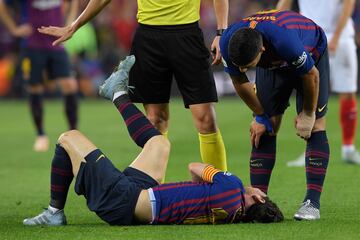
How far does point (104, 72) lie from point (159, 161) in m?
16.2

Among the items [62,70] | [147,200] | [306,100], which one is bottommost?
[62,70]

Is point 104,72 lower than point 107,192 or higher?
lower

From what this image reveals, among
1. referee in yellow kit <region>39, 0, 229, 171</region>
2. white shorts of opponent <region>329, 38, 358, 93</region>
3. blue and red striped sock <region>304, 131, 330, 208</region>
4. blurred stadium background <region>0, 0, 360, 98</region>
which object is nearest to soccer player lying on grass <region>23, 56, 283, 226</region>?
blue and red striped sock <region>304, 131, 330, 208</region>

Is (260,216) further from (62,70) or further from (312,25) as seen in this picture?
(62,70)

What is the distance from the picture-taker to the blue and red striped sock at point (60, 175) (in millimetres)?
6898

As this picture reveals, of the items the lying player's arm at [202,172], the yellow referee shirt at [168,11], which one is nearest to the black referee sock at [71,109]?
the yellow referee shirt at [168,11]

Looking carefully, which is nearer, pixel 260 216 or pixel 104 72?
pixel 260 216

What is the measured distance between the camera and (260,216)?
6750 mm

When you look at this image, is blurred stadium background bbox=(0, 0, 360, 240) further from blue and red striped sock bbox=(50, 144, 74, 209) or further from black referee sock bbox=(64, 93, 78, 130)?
black referee sock bbox=(64, 93, 78, 130)

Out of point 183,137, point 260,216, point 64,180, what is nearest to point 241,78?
point 260,216

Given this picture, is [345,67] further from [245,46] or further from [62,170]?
[62,170]

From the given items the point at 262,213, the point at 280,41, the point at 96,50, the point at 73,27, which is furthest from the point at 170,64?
the point at 96,50

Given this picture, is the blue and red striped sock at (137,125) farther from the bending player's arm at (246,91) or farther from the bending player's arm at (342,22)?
the bending player's arm at (342,22)

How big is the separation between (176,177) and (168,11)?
2365 millimetres
